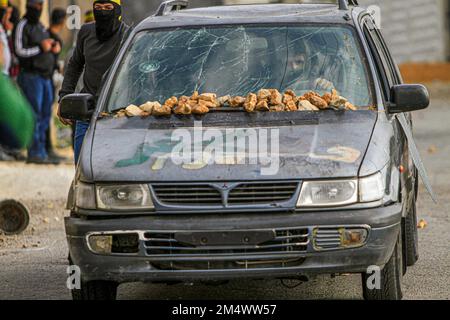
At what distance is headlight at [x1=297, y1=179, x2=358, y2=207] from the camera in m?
6.69

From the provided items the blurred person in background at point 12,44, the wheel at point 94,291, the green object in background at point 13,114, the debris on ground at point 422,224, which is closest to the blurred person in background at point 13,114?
the green object in background at point 13,114

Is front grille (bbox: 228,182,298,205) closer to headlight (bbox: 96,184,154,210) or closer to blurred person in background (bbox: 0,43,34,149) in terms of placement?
headlight (bbox: 96,184,154,210)

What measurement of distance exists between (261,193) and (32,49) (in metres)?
10.3

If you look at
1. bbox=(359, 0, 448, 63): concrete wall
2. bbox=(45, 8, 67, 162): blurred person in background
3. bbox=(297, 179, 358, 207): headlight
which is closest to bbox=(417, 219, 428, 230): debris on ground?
bbox=(297, 179, 358, 207): headlight

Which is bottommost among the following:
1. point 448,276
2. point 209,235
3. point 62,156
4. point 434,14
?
point 434,14

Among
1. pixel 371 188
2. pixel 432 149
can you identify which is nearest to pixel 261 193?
pixel 371 188

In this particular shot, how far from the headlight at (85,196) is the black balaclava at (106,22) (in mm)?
2597

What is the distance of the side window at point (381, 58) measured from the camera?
7.91 meters

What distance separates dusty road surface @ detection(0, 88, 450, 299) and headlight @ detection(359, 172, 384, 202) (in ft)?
4.02
